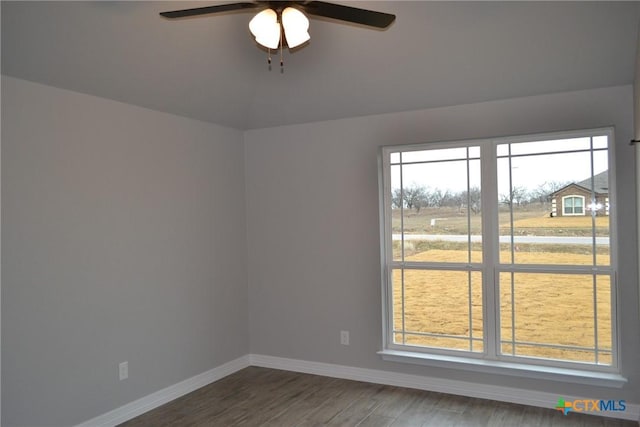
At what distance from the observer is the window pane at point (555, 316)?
351 centimetres

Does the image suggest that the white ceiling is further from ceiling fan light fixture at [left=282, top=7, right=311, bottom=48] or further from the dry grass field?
the dry grass field

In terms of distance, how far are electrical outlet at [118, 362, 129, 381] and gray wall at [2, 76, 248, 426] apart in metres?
0.04

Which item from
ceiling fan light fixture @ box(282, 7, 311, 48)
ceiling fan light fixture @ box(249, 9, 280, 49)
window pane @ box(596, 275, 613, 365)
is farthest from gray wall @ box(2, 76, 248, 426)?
window pane @ box(596, 275, 613, 365)

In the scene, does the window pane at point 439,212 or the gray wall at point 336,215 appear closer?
the gray wall at point 336,215

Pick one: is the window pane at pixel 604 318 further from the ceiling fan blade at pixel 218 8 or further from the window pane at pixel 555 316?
the ceiling fan blade at pixel 218 8

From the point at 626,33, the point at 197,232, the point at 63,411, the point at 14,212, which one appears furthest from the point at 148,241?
the point at 626,33

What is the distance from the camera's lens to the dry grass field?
3547 mm

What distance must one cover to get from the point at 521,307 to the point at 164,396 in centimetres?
299

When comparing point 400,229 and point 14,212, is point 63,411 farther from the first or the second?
point 400,229

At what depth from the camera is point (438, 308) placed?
4090 millimetres

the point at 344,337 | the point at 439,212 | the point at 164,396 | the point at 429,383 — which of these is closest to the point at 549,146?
the point at 439,212

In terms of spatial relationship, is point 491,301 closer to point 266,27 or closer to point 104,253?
point 266,27

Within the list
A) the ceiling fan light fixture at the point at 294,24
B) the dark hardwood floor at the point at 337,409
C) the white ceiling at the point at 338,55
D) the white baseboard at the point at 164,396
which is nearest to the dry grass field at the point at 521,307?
the dark hardwood floor at the point at 337,409

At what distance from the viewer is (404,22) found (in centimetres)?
315
